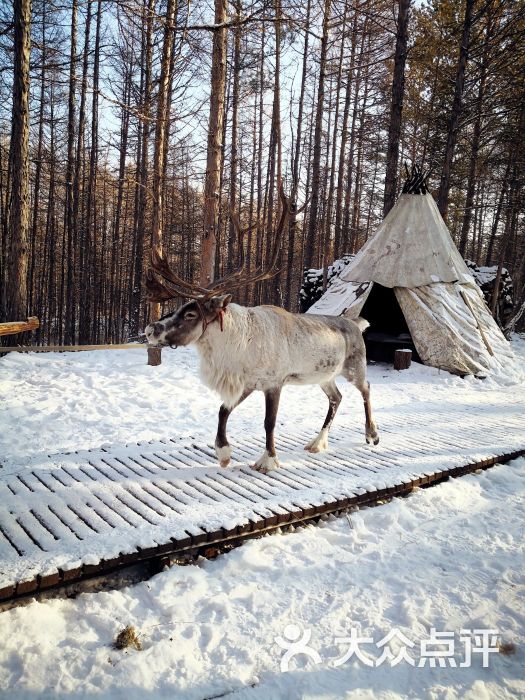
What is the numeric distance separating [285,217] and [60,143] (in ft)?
56.2

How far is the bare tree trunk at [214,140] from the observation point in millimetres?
7535

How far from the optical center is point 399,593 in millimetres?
2664

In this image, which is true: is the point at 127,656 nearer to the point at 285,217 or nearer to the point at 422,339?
the point at 285,217

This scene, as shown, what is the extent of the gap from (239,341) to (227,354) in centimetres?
17

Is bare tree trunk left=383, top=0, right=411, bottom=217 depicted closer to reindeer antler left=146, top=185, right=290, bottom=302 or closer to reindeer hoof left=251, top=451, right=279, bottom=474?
reindeer antler left=146, top=185, right=290, bottom=302

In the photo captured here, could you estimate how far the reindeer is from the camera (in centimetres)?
389

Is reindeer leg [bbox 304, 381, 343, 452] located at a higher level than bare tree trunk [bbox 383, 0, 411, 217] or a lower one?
lower

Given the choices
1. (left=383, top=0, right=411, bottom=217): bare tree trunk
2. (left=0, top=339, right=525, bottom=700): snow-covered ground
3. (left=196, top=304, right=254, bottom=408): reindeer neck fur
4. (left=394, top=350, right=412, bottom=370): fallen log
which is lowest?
(left=0, top=339, right=525, bottom=700): snow-covered ground

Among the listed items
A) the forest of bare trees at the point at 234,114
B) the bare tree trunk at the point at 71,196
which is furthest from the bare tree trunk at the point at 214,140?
the bare tree trunk at the point at 71,196

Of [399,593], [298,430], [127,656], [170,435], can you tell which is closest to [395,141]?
[298,430]

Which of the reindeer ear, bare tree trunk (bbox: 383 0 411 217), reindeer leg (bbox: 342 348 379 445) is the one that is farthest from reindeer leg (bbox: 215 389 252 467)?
bare tree trunk (bbox: 383 0 411 217)

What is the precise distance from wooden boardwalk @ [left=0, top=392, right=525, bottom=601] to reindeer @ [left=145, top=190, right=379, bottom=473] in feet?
1.63

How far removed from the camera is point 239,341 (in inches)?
159

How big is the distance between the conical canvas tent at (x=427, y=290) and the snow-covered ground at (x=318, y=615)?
585 cm
